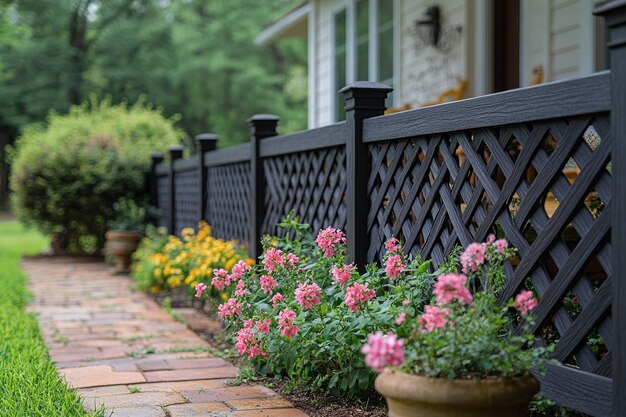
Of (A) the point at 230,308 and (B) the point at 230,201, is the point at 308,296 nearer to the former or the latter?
(A) the point at 230,308

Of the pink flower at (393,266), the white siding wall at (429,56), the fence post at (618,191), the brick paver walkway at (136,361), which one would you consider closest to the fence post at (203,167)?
the brick paver walkway at (136,361)

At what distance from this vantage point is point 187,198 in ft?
27.1

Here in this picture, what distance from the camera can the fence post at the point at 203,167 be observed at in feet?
24.0

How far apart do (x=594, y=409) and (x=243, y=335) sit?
1569 mm

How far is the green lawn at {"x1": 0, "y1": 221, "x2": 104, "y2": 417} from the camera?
2.99 metres

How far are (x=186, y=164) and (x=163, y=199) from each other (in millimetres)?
1520

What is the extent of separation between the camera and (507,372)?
2.19 m

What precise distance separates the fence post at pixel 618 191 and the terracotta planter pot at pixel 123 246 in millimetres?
7440

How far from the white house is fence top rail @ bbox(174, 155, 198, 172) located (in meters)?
1.87

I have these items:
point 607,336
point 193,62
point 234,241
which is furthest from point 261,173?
point 193,62

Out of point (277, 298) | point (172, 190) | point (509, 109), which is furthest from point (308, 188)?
point (172, 190)

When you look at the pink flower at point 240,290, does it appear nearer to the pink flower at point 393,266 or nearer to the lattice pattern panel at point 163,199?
the pink flower at point 393,266

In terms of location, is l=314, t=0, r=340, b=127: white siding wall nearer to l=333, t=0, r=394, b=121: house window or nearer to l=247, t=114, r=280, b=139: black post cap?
l=333, t=0, r=394, b=121: house window

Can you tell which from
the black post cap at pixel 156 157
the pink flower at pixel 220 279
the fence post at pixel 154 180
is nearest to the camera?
the pink flower at pixel 220 279
